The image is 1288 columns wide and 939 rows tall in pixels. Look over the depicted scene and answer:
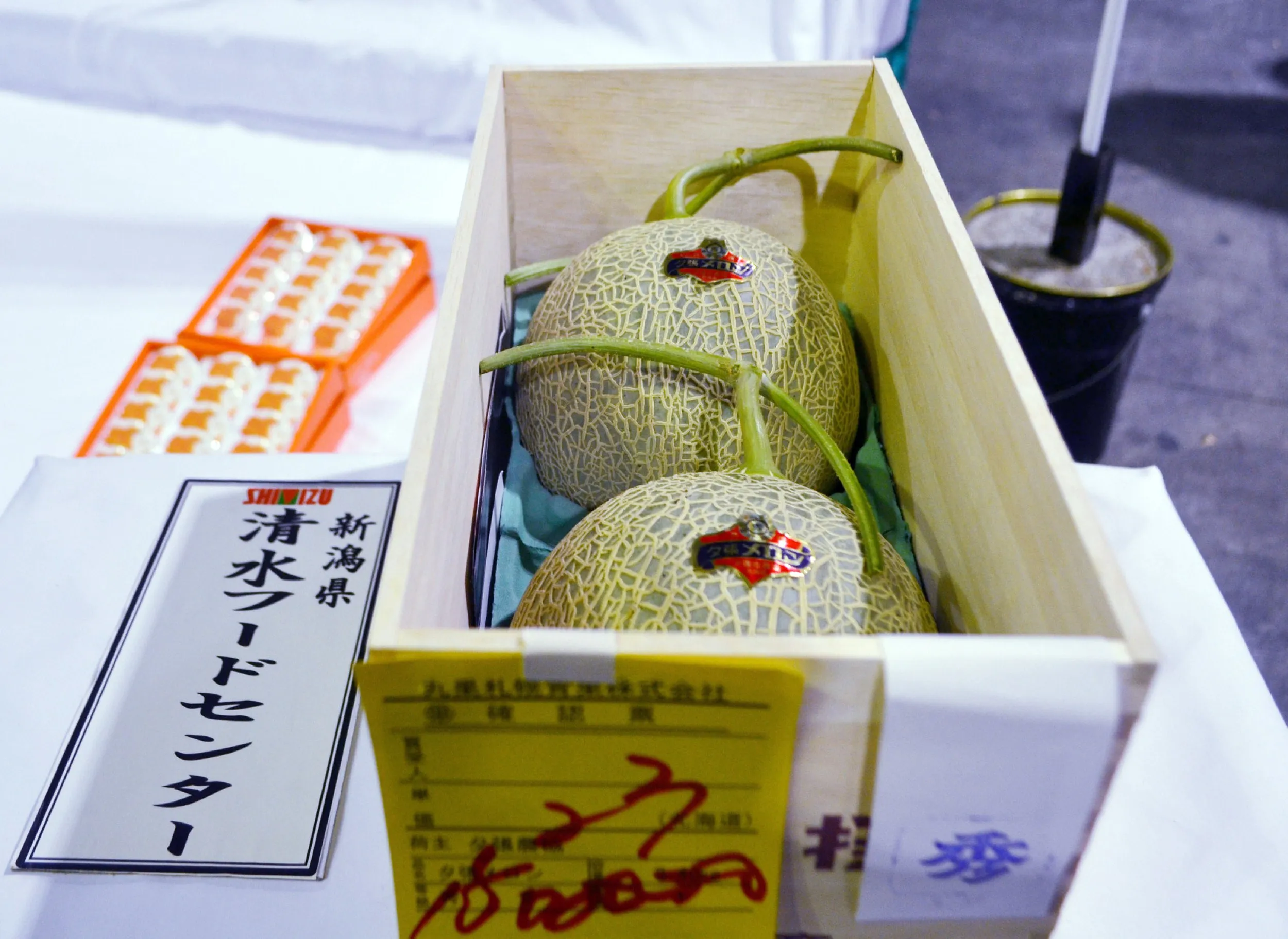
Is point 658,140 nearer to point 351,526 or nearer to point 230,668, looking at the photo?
point 351,526

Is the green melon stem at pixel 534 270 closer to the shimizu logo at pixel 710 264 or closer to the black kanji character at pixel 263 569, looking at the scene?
the shimizu logo at pixel 710 264

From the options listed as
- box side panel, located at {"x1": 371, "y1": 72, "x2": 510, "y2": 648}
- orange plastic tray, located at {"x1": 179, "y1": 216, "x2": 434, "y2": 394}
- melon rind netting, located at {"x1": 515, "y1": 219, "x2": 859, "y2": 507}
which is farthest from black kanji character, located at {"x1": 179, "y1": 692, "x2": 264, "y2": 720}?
orange plastic tray, located at {"x1": 179, "y1": 216, "x2": 434, "y2": 394}

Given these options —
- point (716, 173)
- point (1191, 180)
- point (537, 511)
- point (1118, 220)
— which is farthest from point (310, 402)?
point (1191, 180)

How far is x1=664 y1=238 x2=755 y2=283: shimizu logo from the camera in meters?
0.86

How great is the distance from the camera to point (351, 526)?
1.01 metres

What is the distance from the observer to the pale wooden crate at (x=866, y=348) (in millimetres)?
503

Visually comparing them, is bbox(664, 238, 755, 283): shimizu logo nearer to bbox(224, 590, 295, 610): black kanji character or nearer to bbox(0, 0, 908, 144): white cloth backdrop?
bbox(224, 590, 295, 610): black kanji character

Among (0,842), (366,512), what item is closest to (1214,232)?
(366,512)

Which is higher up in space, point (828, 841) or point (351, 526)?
point (351, 526)

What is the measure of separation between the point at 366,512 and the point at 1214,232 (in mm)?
2303

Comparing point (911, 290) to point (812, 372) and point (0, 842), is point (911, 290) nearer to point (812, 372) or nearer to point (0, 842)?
point (812, 372)

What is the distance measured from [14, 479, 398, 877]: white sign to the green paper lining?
0.14 m

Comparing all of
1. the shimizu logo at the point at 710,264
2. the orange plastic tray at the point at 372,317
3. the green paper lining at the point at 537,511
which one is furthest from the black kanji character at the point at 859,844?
the orange plastic tray at the point at 372,317

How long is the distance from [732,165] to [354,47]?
3.81 feet
